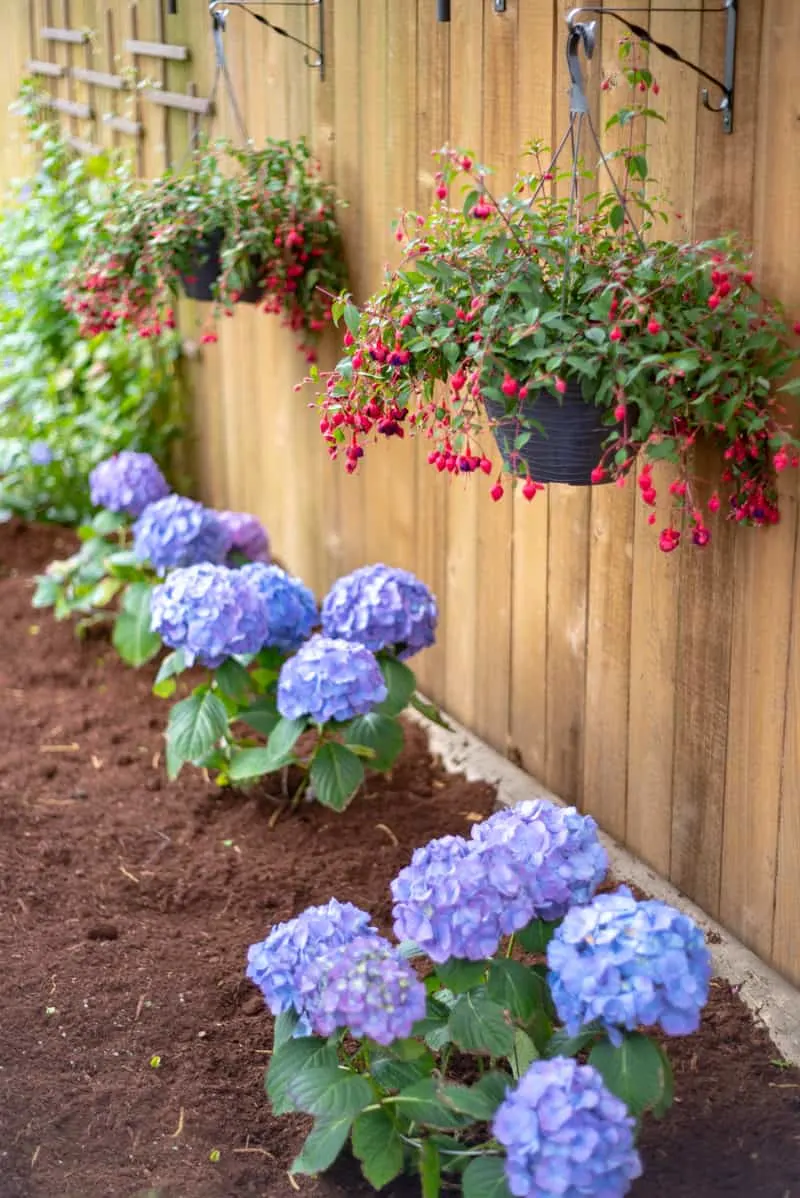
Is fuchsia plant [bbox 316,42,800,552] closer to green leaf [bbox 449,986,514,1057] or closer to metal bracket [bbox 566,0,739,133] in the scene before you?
metal bracket [bbox 566,0,739,133]

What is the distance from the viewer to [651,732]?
9.47ft

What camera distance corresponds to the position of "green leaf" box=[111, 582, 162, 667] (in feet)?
12.4

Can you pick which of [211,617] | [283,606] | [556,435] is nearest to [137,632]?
[283,606]

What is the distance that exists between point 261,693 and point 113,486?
0.97 meters

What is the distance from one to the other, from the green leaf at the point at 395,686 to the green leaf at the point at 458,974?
1.10m

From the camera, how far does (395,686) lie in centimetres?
318

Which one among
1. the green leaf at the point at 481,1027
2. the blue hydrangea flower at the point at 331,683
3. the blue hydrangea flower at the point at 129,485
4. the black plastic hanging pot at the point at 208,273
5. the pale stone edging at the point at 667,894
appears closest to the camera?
the green leaf at the point at 481,1027

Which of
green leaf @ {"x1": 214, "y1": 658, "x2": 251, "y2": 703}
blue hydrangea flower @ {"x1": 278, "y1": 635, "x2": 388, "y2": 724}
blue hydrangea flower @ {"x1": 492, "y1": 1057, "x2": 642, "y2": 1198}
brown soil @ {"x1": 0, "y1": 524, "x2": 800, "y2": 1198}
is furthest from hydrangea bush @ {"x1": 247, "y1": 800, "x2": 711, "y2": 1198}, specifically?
green leaf @ {"x1": 214, "y1": 658, "x2": 251, "y2": 703}

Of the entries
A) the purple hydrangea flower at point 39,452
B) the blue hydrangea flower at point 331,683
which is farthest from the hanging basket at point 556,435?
the purple hydrangea flower at point 39,452

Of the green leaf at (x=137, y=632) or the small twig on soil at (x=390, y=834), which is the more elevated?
the green leaf at (x=137, y=632)

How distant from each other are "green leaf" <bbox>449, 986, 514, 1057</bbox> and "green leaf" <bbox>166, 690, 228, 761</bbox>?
3.78ft

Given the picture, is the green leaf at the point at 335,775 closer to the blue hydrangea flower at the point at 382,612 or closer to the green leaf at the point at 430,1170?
the blue hydrangea flower at the point at 382,612

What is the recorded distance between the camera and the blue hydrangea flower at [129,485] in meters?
4.06

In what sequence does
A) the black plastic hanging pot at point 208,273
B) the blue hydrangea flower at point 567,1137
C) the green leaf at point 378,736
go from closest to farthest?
the blue hydrangea flower at point 567,1137, the green leaf at point 378,736, the black plastic hanging pot at point 208,273
